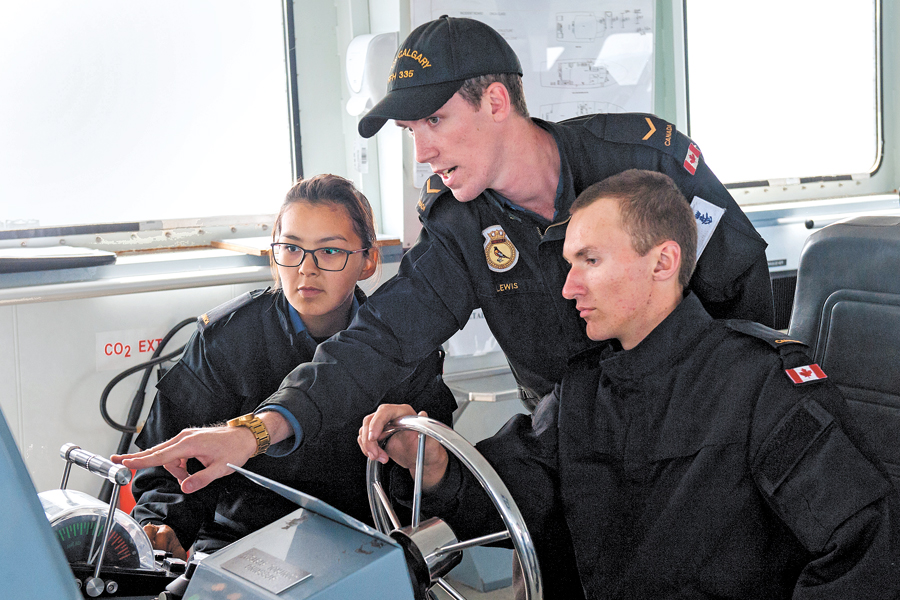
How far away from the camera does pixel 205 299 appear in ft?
8.02

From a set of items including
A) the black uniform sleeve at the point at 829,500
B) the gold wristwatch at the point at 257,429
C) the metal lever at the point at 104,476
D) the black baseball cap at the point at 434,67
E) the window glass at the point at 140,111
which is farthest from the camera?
the window glass at the point at 140,111

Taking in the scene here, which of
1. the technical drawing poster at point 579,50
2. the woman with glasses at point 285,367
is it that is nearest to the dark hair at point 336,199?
the woman with glasses at point 285,367

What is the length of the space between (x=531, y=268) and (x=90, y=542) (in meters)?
1.01

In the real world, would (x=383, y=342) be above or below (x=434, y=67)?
below

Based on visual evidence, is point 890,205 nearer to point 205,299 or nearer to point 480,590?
point 480,590

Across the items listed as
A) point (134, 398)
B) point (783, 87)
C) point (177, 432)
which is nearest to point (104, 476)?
point (177, 432)

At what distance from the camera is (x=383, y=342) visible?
5.12 ft

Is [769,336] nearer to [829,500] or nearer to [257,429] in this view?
[829,500]

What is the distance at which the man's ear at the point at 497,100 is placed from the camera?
5.03ft

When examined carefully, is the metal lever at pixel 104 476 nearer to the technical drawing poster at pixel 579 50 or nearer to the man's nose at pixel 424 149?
the man's nose at pixel 424 149

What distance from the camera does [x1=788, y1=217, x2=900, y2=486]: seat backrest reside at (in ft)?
4.88

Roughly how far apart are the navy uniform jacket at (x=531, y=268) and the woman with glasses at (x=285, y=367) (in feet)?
0.57

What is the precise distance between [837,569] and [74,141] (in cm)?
234

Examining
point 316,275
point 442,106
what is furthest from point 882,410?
point 316,275
